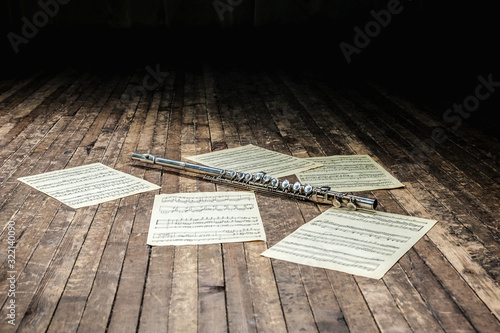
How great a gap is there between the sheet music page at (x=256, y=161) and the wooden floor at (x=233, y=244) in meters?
0.12

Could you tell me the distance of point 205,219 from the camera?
5.76 feet

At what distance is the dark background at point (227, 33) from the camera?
5.55 metres

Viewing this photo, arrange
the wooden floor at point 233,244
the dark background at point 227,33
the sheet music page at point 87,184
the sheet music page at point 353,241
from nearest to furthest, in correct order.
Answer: the wooden floor at point 233,244 < the sheet music page at point 353,241 < the sheet music page at point 87,184 < the dark background at point 227,33

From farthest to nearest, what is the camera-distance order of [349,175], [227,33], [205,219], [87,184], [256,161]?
[227,33] → [256,161] → [349,175] → [87,184] → [205,219]

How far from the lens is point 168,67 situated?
5.27 metres

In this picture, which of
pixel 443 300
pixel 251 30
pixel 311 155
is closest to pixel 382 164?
pixel 311 155

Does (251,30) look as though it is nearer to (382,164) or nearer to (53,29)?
(53,29)

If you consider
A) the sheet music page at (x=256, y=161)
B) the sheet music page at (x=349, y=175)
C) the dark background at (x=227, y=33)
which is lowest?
the dark background at (x=227, y=33)

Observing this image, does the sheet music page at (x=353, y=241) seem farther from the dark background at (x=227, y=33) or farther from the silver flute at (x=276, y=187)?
the dark background at (x=227, y=33)

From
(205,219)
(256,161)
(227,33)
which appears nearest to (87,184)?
(205,219)

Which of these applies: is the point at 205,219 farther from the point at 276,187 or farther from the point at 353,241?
the point at 353,241

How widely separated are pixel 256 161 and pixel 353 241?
0.84 m

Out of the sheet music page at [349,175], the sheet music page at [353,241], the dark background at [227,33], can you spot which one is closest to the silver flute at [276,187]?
the sheet music page at [353,241]

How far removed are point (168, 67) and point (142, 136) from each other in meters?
2.63
